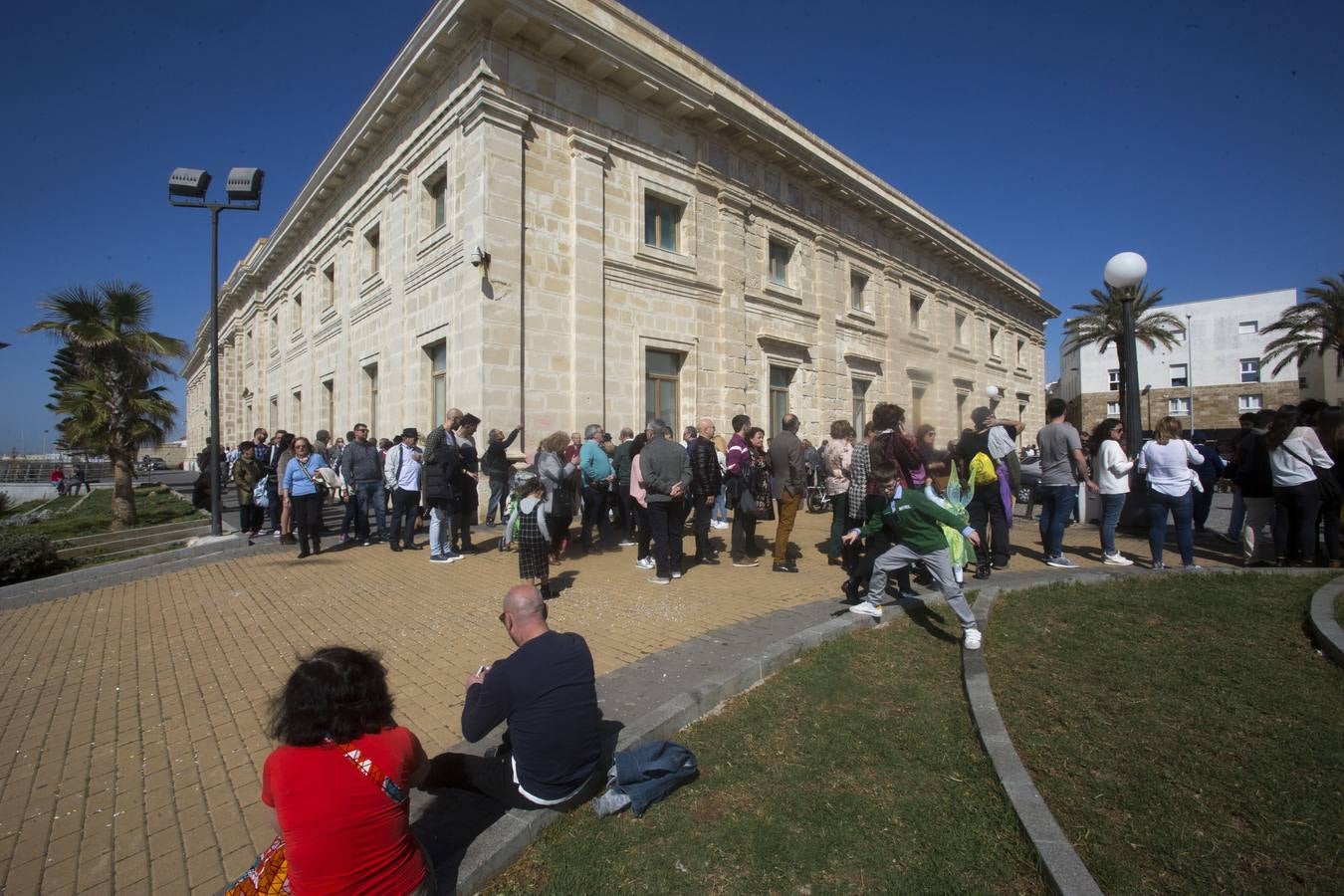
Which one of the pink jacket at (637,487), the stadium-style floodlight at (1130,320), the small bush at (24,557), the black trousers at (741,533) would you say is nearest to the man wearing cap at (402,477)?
the pink jacket at (637,487)

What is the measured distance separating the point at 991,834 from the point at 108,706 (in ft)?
18.5

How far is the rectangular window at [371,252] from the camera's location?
16047 millimetres

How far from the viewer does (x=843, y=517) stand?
741 centimetres

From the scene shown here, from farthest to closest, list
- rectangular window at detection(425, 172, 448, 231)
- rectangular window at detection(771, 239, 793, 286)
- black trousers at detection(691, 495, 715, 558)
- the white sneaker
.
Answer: rectangular window at detection(771, 239, 793, 286) < rectangular window at detection(425, 172, 448, 231) < black trousers at detection(691, 495, 715, 558) < the white sneaker

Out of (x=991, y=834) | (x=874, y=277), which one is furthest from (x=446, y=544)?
(x=874, y=277)

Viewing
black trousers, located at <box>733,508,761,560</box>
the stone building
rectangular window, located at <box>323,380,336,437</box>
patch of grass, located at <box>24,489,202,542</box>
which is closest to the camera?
black trousers, located at <box>733,508,761,560</box>

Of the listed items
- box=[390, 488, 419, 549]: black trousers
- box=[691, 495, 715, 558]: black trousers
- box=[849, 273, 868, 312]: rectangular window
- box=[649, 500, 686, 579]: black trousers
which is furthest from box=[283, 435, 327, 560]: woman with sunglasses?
box=[849, 273, 868, 312]: rectangular window

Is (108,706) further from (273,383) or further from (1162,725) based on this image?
(273,383)

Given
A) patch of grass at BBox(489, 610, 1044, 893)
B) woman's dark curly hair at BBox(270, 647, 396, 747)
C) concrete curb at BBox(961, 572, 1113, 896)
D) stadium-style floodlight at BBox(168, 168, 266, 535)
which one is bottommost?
patch of grass at BBox(489, 610, 1044, 893)

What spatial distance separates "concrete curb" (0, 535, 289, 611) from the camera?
7.14 meters

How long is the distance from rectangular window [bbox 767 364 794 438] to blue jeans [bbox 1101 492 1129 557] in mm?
9238

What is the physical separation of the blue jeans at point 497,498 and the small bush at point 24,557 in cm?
587

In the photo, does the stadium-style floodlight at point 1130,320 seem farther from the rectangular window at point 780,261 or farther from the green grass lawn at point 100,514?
the green grass lawn at point 100,514

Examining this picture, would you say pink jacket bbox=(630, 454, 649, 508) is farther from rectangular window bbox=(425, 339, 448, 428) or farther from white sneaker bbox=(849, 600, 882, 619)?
rectangular window bbox=(425, 339, 448, 428)
